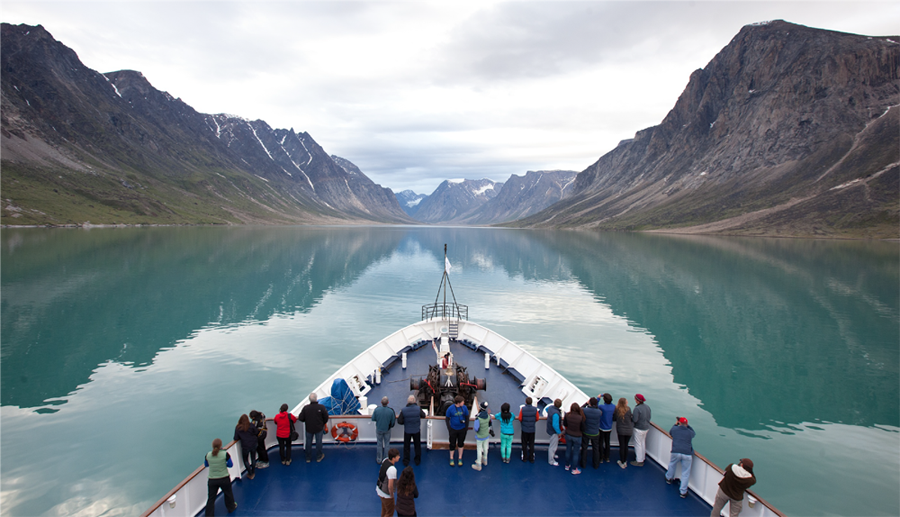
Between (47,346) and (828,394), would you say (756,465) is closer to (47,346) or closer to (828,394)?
(828,394)

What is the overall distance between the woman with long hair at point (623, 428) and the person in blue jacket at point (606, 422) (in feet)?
0.82

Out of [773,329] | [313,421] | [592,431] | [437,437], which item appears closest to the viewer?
[592,431]

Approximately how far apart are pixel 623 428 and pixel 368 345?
25.6 metres

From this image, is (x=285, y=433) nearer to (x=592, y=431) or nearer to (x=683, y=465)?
(x=592, y=431)

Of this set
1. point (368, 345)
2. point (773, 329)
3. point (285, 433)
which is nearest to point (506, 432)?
point (285, 433)

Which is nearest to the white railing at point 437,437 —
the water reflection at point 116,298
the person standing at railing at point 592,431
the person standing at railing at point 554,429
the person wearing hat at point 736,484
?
the person wearing hat at point 736,484

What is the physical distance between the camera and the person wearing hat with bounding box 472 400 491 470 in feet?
47.5

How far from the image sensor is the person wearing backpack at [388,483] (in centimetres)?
1139

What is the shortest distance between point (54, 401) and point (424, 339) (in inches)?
880

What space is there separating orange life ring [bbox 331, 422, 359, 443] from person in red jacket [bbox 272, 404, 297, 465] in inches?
65.9

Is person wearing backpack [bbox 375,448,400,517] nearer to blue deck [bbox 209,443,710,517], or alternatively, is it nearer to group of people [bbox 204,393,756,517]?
blue deck [bbox 209,443,710,517]

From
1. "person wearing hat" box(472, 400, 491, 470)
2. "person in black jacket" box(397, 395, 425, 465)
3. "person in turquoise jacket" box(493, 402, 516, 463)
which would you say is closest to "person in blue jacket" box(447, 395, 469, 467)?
"person wearing hat" box(472, 400, 491, 470)

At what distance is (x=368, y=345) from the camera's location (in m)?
36.8

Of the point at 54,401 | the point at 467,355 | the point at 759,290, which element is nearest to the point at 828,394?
the point at 467,355
